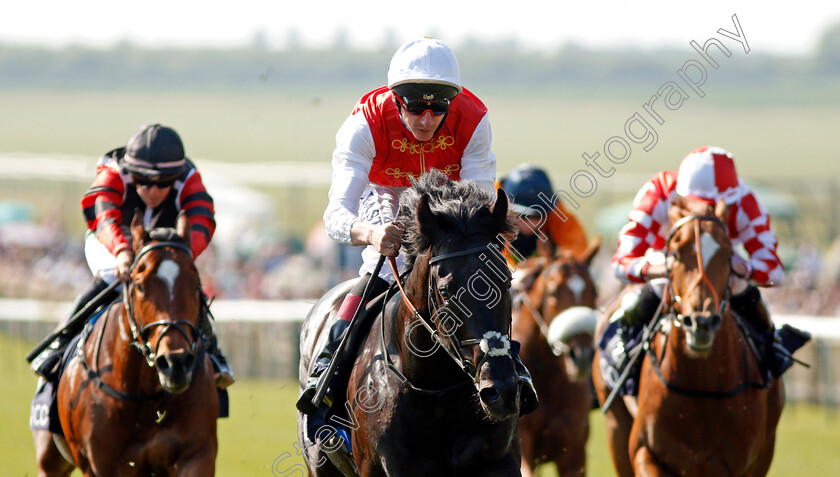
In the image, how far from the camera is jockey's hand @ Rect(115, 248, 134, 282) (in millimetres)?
5918

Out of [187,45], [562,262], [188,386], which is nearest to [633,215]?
[562,262]

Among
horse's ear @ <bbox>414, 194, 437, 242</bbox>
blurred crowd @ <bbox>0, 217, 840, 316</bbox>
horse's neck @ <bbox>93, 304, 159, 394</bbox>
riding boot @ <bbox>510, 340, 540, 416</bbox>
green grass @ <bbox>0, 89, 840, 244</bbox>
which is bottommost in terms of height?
green grass @ <bbox>0, 89, 840, 244</bbox>

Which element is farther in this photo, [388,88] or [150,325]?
[150,325]

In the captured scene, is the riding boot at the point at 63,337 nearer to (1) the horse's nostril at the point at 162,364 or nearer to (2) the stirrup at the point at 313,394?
(1) the horse's nostril at the point at 162,364

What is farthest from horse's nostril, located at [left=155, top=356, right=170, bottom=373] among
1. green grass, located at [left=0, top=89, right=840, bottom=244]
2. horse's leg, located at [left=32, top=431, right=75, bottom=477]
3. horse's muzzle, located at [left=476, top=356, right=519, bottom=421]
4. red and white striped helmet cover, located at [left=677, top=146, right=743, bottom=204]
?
green grass, located at [left=0, top=89, right=840, bottom=244]

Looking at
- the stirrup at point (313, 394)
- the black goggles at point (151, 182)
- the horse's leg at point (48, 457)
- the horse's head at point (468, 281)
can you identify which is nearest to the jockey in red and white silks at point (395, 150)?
the stirrup at point (313, 394)

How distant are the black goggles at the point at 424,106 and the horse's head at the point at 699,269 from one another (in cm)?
190

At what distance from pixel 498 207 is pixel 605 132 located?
55581 millimetres

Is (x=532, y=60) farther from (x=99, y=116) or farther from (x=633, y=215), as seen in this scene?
(x=633, y=215)

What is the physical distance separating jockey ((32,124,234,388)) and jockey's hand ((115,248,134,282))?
0.37 m

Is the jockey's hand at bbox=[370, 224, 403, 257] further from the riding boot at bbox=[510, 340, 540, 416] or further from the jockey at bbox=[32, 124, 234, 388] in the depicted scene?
the jockey at bbox=[32, 124, 234, 388]

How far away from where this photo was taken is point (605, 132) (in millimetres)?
58562

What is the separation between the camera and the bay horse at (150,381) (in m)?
5.67

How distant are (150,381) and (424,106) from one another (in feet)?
7.64
